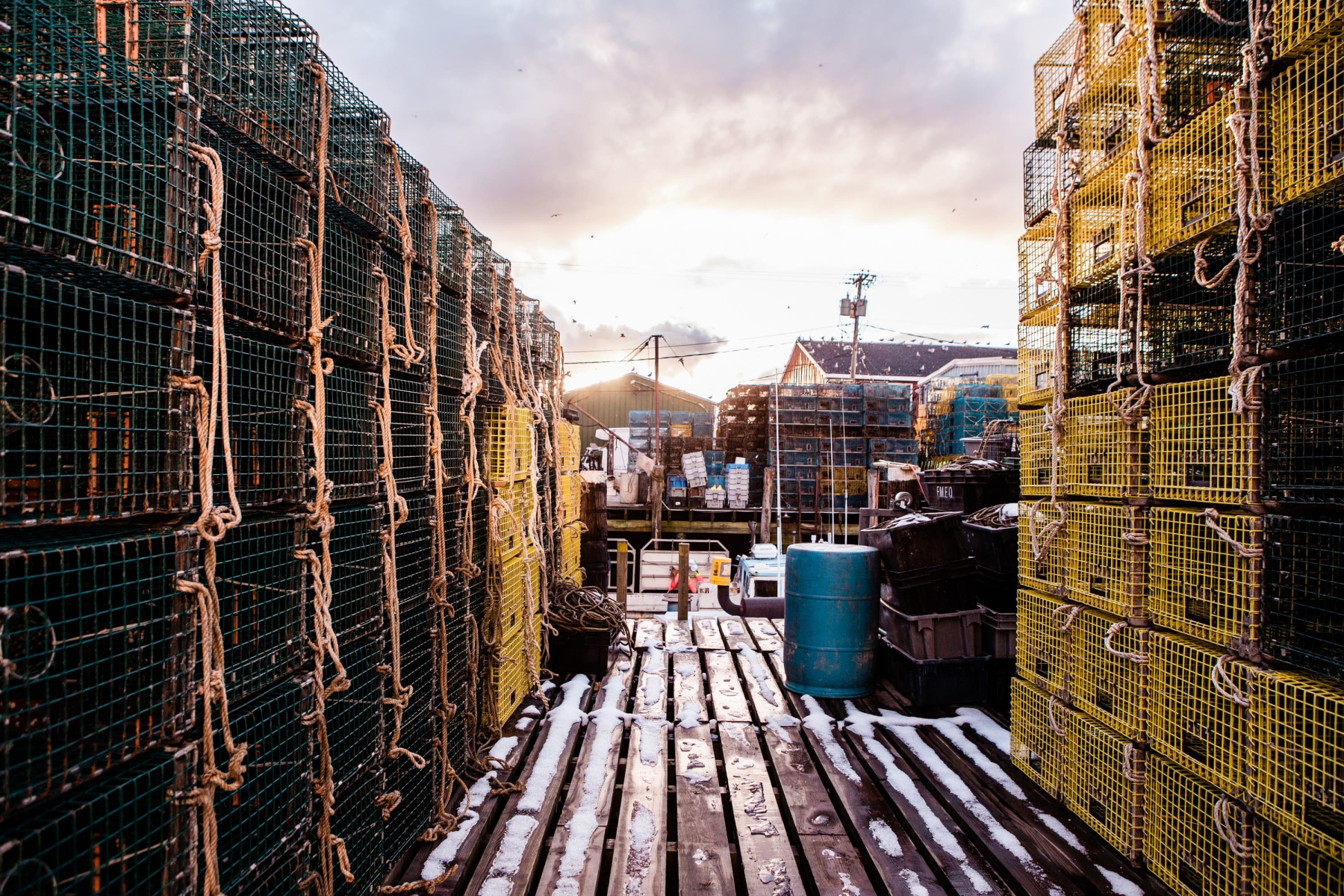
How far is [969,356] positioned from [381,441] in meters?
34.8

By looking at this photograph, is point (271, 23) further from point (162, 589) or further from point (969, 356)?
point (969, 356)

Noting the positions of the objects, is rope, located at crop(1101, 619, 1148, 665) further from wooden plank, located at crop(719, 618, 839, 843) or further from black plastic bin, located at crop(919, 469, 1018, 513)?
black plastic bin, located at crop(919, 469, 1018, 513)

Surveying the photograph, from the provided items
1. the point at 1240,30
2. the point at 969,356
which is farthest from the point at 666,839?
the point at 969,356

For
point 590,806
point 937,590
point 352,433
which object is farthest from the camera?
point 937,590

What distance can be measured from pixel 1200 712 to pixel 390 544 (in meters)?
3.14

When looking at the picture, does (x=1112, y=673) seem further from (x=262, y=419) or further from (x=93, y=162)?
(x=93, y=162)

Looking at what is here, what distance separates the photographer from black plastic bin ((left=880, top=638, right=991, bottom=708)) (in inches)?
205

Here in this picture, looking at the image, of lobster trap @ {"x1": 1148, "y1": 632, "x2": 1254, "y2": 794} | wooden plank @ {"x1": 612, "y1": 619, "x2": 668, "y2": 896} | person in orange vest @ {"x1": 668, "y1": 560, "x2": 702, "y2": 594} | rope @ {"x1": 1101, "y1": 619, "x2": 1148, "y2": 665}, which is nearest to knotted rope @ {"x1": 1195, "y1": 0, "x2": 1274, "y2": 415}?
lobster trap @ {"x1": 1148, "y1": 632, "x2": 1254, "y2": 794}

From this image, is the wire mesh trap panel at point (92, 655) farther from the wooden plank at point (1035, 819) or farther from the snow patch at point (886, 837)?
the wooden plank at point (1035, 819)

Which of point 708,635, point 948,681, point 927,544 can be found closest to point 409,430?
point 927,544

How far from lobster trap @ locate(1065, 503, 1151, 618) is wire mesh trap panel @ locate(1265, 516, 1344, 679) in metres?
0.68

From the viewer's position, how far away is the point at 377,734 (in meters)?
2.85

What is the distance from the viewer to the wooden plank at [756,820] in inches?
120

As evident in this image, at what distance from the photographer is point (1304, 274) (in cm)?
245
